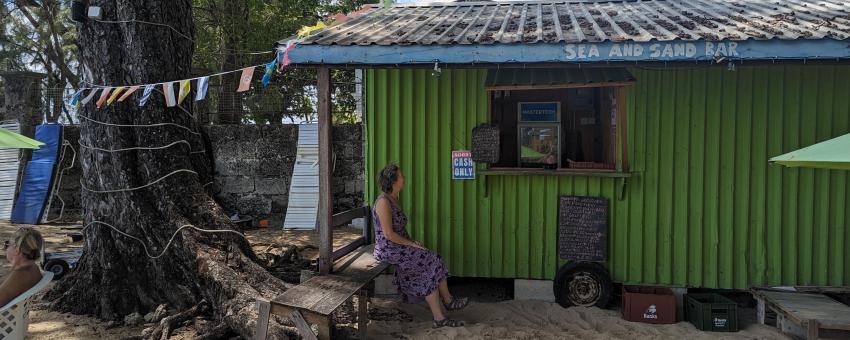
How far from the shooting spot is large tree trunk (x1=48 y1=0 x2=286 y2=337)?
16.5 feet

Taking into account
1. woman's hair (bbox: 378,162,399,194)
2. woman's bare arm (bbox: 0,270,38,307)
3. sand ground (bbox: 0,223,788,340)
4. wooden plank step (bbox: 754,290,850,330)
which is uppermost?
woman's hair (bbox: 378,162,399,194)

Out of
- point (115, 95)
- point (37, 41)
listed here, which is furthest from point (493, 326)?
point (37, 41)

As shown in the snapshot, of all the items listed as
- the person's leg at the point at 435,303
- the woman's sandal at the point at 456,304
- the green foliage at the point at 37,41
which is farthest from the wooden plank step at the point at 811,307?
the green foliage at the point at 37,41

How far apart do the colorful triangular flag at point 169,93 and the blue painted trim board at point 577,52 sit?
4.51ft

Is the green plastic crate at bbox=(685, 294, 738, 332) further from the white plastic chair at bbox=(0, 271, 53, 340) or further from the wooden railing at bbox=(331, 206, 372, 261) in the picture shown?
the white plastic chair at bbox=(0, 271, 53, 340)

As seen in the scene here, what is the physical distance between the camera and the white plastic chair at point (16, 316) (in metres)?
3.57

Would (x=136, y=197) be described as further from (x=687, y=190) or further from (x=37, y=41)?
(x=37, y=41)

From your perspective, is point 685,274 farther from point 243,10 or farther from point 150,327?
point 243,10

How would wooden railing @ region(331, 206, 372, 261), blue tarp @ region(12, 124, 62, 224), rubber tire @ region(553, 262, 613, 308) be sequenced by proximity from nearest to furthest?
wooden railing @ region(331, 206, 372, 261) < rubber tire @ region(553, 262, 613, 308) < blue tarp @ region(12, 124, 62, 224)

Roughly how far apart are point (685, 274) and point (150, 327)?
4.82m

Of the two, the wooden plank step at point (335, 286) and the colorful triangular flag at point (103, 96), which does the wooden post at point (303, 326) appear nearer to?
the wooden plank step at point (335, 286)

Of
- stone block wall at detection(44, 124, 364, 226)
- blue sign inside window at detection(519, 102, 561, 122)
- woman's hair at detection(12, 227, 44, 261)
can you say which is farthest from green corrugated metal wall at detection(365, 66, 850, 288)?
stone block wall at detection(44, 124, 364, 226)

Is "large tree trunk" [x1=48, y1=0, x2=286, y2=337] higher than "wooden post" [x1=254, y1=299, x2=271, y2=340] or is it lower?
higher

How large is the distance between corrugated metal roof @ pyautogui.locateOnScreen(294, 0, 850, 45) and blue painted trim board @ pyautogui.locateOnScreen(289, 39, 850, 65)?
5cm
